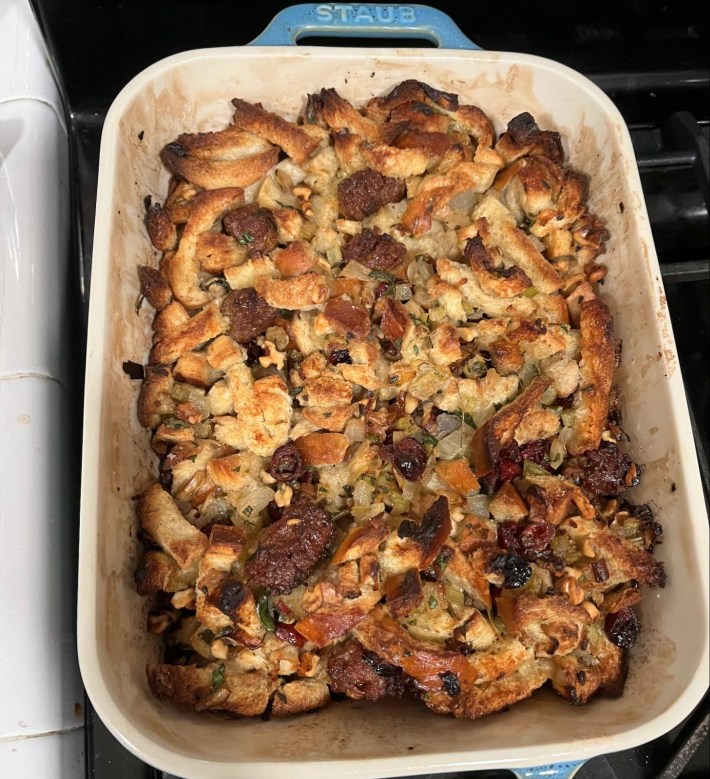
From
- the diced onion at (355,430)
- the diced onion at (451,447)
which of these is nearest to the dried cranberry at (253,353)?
the diced onion at (355,430)

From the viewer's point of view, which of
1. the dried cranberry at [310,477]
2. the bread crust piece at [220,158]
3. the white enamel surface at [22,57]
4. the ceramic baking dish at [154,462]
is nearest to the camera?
the ceramic baking dish at [154,462]

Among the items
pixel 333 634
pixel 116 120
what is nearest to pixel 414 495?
pixel 333 634

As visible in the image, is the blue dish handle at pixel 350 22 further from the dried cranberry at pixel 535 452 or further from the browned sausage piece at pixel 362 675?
the browned sausage piece at pixel 362 675

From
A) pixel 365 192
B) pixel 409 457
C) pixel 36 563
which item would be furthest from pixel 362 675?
pixel 365 192

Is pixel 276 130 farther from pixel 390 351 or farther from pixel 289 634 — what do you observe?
pixel 289 634

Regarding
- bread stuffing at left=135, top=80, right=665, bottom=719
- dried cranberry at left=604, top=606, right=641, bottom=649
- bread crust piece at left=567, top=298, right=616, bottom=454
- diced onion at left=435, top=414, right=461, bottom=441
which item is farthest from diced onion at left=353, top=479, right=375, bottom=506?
dried cranberry at left=604, top=606, right=641, bottom=649

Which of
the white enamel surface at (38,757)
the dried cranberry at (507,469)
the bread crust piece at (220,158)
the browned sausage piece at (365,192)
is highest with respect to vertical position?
the bread crust piece at (220,158)
